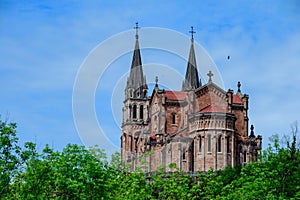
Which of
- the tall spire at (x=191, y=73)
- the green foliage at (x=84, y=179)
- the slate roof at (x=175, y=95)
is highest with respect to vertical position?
the tall spire at (x=191, y=73)

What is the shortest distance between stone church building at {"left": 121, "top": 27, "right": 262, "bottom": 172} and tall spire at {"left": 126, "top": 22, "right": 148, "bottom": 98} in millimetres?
7038

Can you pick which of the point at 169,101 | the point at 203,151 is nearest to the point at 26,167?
the point at 203,151

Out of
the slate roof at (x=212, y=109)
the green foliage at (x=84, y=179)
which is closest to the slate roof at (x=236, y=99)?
the slate roof at (x=212, y=109)

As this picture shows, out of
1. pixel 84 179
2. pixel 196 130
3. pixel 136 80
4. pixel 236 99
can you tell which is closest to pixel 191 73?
pixel 136 80

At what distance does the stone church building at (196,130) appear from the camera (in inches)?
2832

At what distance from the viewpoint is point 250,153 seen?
75.8 metres

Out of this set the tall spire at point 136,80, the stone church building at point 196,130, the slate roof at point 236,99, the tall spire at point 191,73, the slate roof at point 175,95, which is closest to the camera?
the stone church building at point 196,130

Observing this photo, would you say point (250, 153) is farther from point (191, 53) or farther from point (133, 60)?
point (133, 60)

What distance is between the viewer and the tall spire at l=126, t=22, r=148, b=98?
101m

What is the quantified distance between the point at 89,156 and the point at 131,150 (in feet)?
212

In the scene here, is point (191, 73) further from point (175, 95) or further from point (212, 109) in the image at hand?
point (212, 109)

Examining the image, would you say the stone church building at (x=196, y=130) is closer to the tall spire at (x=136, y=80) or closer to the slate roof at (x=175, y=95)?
the slate roof at (x=175, y=95)

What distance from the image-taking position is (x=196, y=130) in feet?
240

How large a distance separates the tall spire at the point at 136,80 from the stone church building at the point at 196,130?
23.1 ft
